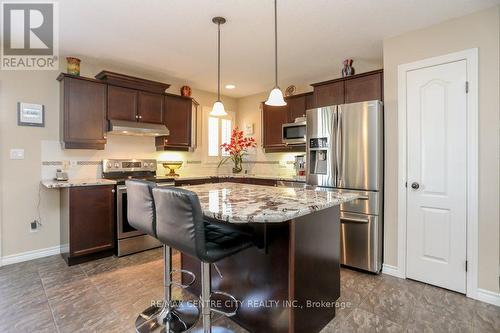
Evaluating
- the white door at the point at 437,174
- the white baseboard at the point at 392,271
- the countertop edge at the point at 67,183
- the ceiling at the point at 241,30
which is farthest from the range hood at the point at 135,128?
the white baseboard at the point at 392,271

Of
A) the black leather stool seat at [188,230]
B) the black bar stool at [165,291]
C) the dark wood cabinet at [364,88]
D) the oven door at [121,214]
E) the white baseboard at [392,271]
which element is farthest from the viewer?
the oven door at [121,214]

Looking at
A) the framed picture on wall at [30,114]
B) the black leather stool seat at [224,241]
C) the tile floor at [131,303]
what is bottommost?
the tile floor at [131,303]

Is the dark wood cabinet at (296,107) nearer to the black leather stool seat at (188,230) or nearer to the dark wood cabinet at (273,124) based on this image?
the dark wood cabinet at (273,124)

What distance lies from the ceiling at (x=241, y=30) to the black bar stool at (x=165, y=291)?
163 centimetres

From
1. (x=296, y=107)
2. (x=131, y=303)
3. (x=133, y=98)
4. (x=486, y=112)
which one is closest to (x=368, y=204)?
(x=486, y=112)

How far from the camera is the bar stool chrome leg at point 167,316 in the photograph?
188 centimetres

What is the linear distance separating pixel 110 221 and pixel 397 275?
3.31 meters

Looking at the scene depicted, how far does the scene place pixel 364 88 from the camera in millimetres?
3123

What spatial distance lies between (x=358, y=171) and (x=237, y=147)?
2.40 metres

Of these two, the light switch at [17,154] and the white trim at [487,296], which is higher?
the light switch at [17,154]

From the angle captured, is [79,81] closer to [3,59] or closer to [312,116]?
[3,59]

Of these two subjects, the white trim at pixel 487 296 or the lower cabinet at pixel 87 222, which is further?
the lower cabinet at pixel 87 222

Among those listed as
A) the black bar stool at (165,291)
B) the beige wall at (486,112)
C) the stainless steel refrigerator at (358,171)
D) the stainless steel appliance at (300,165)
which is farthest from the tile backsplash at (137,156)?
the beige wall at (486,112)

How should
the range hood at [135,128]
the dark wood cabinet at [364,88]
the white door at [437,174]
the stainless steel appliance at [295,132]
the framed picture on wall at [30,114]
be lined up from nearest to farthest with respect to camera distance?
the white door at [437,174] → the dark wood cabinet at [364,88] → the framed picture on wall at [30,114] → the range hood at [135,128] → the stainless steel appliance at [295,132]
